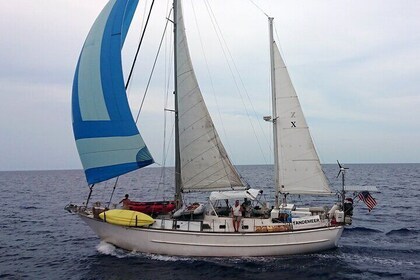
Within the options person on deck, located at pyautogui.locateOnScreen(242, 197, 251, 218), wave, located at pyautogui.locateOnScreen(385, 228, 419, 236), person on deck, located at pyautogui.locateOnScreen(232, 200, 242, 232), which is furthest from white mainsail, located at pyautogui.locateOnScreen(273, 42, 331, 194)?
wave, located at pyautogui.locateOnScreen(385, 228, 419, 236)

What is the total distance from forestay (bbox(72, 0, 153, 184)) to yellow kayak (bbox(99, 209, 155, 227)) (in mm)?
1737

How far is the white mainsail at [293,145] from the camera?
19.3m

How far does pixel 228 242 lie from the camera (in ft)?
58.5

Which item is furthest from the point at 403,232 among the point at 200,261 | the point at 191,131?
the point at 191,131

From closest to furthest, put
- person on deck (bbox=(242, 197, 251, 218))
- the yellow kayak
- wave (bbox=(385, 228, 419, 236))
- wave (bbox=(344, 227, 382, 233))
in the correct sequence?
the yellow kayak
person on deck (bbox=(242, 197, 251, 218))
wave (bbox=(385, 228, 419, 236))
wave (bbox=(344, 227, 382, 233))

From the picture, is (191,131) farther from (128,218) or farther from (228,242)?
(228,242)

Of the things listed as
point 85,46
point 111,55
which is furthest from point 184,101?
point 85,46

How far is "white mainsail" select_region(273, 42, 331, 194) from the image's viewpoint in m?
19.3

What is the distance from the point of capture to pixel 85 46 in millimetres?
18781

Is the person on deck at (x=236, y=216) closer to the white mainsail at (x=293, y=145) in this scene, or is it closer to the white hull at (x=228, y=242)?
the white hull at (x=228, y=242)

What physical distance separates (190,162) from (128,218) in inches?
157

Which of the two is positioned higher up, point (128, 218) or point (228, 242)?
point (128, 218)

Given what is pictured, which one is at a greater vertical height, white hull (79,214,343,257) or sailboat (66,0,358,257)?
sailboat (66,0,358,257)

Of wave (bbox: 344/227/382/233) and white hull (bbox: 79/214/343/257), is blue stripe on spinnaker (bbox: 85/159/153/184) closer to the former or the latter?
white hull (bbox: 79/214/343/257)
